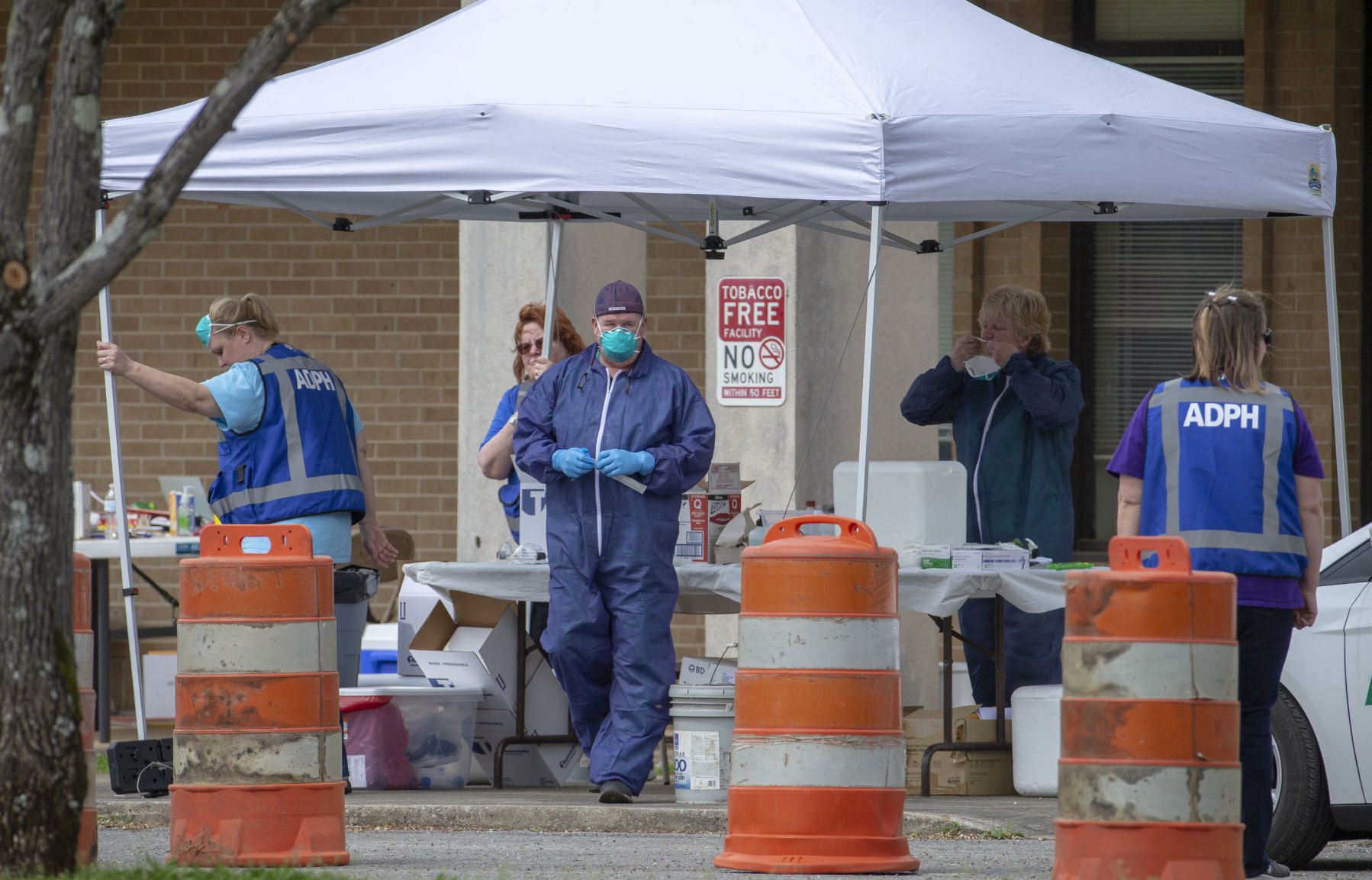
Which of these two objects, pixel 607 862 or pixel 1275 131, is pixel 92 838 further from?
pixel 1275 131

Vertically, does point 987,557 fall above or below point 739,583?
above

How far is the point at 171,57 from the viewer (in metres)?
13.5

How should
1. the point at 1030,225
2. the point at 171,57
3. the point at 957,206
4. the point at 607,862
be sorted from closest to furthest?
the point at 607,862 → the point at 957,206 → the point at 1030,225 → the point at 171,57

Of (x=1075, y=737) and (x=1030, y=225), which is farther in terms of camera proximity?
(x=1030, y=225)

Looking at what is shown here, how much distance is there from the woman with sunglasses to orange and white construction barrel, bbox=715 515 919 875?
2757 millimetres

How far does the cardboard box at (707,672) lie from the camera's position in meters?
8.96

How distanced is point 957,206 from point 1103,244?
9.10ft

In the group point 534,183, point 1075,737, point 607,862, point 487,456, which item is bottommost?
point 607,862

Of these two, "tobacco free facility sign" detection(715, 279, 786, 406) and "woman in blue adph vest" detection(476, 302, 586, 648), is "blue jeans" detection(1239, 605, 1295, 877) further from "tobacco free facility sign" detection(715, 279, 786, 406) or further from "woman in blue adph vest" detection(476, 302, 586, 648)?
"tobacco free facility sign" detection(715, 279, 786, 406)

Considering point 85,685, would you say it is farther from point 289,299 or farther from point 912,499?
point 289,299

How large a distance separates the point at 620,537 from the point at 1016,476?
2017 mm

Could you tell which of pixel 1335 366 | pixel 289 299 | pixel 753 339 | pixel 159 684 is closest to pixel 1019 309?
pixel 1335 366

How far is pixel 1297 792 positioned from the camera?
23.3ft

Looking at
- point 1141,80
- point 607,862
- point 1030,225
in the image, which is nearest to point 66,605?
point 607,862
